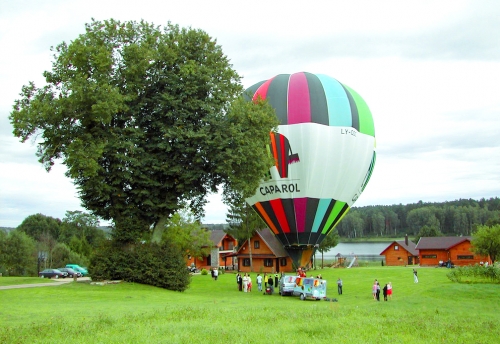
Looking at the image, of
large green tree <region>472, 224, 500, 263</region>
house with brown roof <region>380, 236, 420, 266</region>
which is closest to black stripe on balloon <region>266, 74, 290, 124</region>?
large green tree <region>472, 224, 500, 263</region>

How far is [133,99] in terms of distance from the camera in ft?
97.5

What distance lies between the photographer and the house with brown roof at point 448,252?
231ft

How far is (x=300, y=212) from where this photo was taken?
37969mm

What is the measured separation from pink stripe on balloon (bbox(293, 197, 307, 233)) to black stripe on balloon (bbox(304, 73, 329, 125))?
607 cm

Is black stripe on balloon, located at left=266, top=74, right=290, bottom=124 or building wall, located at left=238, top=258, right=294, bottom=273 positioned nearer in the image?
black stripe on balloon, located at left=266, top=74, right=290, bottom=124

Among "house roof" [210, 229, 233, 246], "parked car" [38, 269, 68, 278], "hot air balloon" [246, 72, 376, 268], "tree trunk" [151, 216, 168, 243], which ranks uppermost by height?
"hot air balloon" [246, 72, 376, 268]

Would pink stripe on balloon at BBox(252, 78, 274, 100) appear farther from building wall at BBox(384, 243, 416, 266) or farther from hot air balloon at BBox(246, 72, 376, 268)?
building wall at BBox(384, 243, 416, 266)

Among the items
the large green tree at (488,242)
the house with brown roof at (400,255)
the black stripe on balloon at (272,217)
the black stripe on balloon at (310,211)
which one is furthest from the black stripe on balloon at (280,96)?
the house with brown roof at (400,255)

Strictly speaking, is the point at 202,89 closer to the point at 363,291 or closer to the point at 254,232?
the point at 363,291

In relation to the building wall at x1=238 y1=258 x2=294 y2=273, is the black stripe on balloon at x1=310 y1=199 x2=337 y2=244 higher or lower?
higher

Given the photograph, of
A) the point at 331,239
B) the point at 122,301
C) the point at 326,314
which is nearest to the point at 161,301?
the point at 122,301

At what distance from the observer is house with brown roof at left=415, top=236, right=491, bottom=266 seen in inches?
2776

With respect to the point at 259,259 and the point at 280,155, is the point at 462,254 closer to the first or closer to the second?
the point at 259,259

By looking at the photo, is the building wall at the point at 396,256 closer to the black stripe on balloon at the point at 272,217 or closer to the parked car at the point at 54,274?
the black stripe on balloon at the point at 272,217
